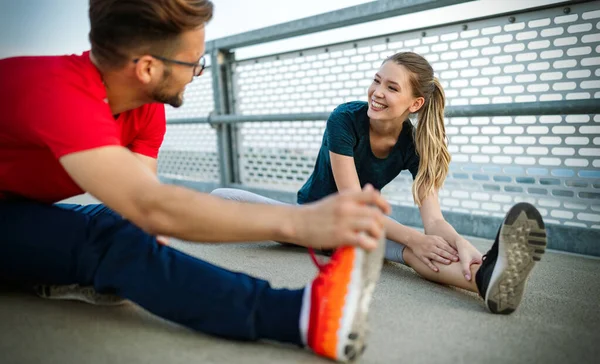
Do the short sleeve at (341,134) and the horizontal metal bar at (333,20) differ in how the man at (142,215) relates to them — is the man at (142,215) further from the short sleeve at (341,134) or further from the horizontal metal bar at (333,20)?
the horizontal metal bar at (333,20)

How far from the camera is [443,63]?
2.05 meters

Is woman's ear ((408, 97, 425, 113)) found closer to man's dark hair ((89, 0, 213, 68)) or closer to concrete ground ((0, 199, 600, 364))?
concrete ground ((0, 199, 600, 364))

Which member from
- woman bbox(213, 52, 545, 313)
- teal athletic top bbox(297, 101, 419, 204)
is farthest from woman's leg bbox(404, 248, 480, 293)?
teal athletic top bbox(297, 101, 419, 204)

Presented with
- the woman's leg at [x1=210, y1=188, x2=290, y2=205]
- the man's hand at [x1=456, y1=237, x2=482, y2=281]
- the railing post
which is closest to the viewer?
the man's hand at [x1=456, y1=237, x2=482, y2=281]

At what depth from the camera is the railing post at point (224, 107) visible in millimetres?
3020

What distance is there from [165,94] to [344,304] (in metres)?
0.65

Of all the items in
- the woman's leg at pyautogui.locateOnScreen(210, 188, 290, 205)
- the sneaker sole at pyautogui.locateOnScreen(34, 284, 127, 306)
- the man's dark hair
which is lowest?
the sneaker sole at pyautogui.locateOnScreen(34, 284, 127, 306)

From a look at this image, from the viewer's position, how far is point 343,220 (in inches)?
30.8

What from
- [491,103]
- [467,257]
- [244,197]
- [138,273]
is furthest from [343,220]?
[491,103]

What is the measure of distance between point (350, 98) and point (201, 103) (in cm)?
127

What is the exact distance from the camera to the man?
832 mm

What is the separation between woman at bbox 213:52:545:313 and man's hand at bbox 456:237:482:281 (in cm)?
2

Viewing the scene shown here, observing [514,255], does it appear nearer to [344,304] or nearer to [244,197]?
[344,304]

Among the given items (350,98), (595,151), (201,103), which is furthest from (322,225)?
(201,103)
